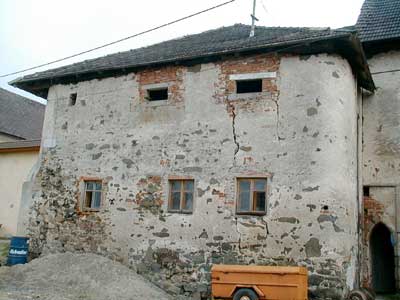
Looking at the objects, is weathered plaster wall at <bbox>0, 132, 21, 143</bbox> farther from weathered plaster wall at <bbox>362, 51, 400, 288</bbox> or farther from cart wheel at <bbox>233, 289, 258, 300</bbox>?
cart wheel at <bbox>233, 289, 258, 300</bbox>

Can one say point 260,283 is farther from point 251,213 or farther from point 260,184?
point 260,184

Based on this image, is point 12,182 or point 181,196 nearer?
point 181,196

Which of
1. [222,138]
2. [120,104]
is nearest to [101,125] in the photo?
[120,104]

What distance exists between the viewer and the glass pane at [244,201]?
11.1 metres

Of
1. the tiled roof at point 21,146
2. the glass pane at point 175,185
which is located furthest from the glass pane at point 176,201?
the tiled roof at point 21,146

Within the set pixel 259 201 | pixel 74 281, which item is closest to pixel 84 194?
pixel 74 281

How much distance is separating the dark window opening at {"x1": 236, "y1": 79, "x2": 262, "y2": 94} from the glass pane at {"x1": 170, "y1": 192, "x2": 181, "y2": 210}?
3016 mm

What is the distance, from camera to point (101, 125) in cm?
1347

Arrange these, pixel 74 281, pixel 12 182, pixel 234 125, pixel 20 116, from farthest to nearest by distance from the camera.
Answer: pixel 20 116 < pixel 12 182 < pixel 234 125 < pixel 74 281

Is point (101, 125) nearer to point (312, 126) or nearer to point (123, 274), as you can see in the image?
point (123, 274)

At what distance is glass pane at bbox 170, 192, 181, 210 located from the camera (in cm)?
1190

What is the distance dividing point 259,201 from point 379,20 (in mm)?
7689

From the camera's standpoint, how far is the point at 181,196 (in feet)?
39.0

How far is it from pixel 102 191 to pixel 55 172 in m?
1.96
